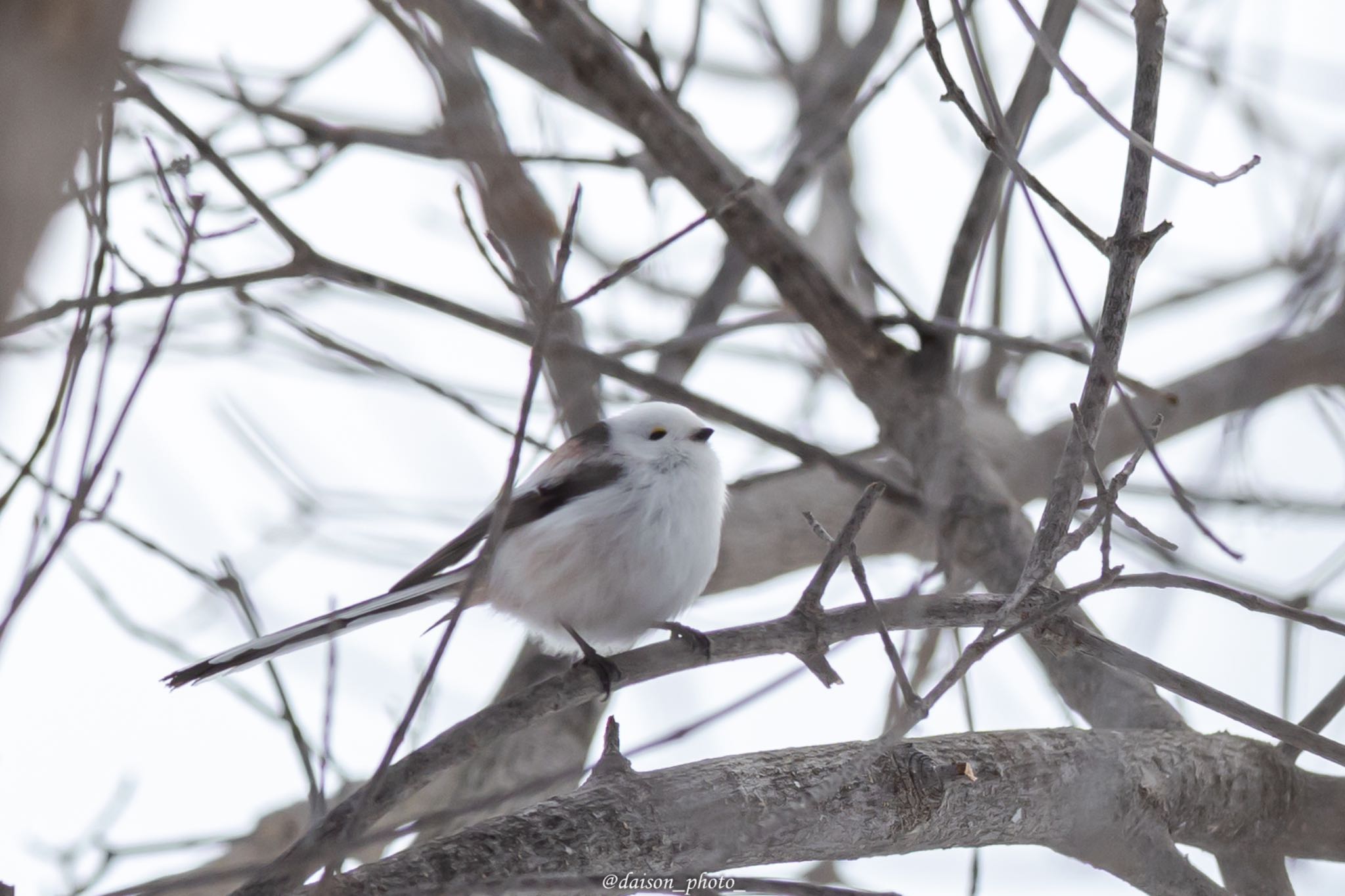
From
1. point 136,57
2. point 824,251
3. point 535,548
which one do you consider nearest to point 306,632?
point 535,548

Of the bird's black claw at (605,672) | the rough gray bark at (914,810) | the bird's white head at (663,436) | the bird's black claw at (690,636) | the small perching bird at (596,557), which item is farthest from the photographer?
the bird's white head at (663,436)

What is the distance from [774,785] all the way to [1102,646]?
2.04 feet

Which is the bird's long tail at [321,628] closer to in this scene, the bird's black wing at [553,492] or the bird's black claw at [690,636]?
the bird's black wing at [553,492]

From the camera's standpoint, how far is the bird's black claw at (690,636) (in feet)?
7.08

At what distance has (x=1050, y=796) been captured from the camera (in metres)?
2.13

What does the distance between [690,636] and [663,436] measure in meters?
1.00

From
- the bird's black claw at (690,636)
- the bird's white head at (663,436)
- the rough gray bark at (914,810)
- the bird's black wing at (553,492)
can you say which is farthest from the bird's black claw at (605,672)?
the bird's white head at (663,436)

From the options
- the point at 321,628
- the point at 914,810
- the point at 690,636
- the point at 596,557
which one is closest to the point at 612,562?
the point at 596,557

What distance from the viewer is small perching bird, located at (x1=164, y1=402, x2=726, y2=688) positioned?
2.78m

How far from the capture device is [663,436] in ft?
10.7

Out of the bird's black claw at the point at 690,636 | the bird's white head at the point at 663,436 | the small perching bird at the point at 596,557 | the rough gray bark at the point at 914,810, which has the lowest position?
the rough gray bark at the point at 914,810

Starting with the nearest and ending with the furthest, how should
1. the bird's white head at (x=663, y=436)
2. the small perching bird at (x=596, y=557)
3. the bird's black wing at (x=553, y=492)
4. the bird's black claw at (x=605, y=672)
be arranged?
the bird's black claw at (x=605, y=672)
the small perching bird at (x=596, y=557)
the bird's black wing at (x=553, y=492)
the bird's white head at (x=663, y=436)

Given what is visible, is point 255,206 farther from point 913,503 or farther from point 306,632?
point 913,503

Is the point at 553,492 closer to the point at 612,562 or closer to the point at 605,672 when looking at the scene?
the point at 612,562
